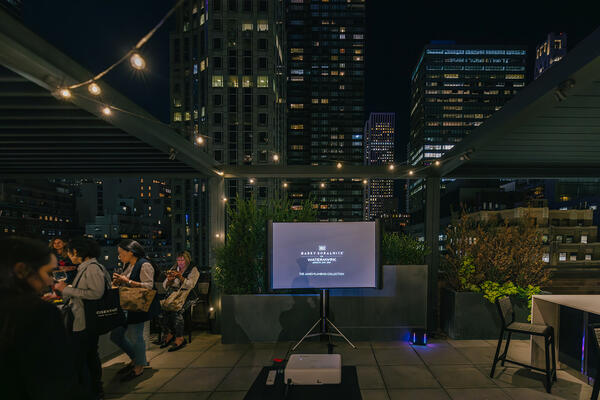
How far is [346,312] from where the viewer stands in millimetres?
4180

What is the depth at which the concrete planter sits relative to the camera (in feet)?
13.5

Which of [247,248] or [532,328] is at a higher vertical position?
[247,248]

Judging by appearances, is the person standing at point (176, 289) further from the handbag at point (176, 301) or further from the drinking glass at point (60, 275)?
the drinking glass at point (60, 275)

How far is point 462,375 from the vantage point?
3.21m

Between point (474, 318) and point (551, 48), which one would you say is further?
point (551, 48)

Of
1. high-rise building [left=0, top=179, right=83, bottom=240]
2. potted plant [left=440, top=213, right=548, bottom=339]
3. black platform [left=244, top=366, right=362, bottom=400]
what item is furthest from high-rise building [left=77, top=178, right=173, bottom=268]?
black platform [left=244, top=366, right=362, bottom=400]

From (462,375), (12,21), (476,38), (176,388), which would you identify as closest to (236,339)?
(176,388)

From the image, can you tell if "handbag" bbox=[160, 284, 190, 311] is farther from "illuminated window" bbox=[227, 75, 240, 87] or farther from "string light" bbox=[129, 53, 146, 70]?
"illuminated window" bbox=[227, 75, 240, 87]

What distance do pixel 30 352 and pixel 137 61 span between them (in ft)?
7.25

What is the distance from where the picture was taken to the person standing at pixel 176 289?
155 inches

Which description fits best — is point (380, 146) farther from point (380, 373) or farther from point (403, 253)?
point (380, 373)

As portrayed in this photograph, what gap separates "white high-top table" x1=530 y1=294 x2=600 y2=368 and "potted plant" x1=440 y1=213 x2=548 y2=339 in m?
0.52

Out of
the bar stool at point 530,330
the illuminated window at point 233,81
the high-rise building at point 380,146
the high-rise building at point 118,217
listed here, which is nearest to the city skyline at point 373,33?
the bar stool at point 530,330

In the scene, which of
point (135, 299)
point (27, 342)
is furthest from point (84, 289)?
point (27, 342)
